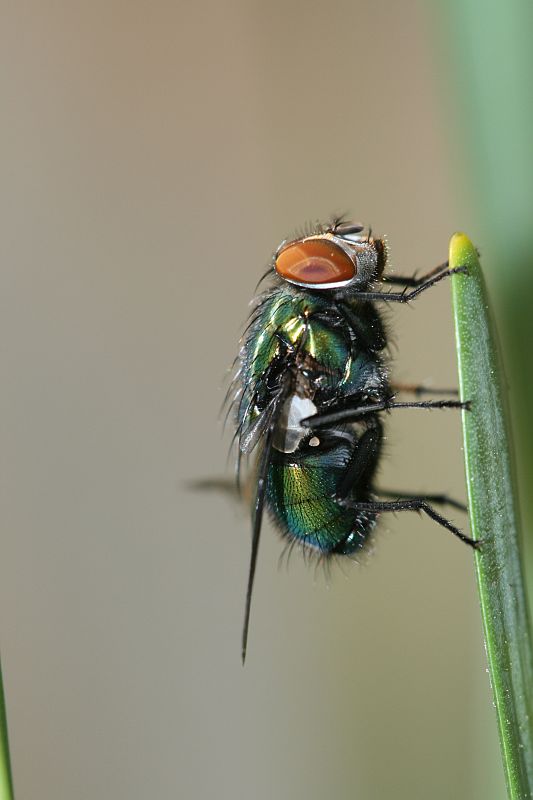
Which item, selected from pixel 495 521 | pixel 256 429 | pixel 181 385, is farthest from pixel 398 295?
pixel 181 385

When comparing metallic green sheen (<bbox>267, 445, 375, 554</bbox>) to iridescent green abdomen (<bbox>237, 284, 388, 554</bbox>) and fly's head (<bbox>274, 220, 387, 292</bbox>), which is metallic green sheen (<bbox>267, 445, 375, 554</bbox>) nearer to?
iridescent green abdomen (<bbox>237, 284, 388, 554</bbox>)

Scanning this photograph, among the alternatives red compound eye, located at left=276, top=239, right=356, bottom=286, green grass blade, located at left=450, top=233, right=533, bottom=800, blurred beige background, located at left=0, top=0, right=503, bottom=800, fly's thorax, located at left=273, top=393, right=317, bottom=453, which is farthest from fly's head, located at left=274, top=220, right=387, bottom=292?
blurred beige background, located at left=0, top=0, right=503, bottom=800

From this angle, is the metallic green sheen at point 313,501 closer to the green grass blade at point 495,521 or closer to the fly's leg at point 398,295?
the fly's leg at point 398,295

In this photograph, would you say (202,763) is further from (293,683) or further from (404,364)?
(404,364)

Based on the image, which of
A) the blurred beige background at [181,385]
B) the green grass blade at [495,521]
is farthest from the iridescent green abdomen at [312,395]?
the blurred beige background at [181,385]

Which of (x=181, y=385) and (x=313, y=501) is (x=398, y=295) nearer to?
(x=313, y=501)

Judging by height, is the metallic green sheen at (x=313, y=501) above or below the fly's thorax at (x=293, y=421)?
below
